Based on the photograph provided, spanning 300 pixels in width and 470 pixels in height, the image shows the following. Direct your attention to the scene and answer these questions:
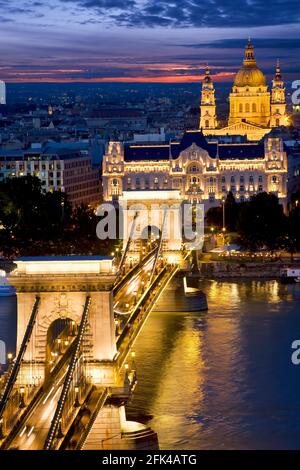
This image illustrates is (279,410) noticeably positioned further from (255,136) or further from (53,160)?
(255,136)

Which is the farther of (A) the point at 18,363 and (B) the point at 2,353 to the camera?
(B) the point at 2,353

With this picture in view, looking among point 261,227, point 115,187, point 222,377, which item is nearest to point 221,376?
point 222,377

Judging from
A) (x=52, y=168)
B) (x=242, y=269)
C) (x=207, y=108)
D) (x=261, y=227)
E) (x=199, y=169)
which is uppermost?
(x=207, y=108)

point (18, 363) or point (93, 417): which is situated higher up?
point (18, 363)

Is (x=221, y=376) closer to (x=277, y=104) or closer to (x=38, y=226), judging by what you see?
(x=38, y=226)

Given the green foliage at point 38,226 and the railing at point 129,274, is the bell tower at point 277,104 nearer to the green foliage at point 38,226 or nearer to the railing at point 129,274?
the green foliage at point 38,226

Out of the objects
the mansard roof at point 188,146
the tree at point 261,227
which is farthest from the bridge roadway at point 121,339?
the mansard roof at point 188,146
